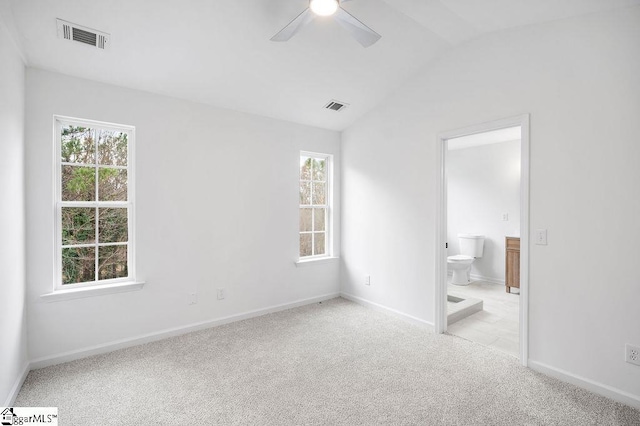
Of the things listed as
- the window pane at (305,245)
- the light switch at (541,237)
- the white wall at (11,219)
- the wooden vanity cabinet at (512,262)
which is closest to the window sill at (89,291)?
the white wall at (11,219)

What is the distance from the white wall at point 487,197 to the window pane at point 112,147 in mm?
5532

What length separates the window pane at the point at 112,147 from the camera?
302cm

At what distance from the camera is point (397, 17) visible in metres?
2.79

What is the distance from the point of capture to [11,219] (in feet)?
7.32

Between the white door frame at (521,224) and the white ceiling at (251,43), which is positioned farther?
the white door frame at (521,224)

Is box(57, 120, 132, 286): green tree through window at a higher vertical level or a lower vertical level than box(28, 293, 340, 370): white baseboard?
higher

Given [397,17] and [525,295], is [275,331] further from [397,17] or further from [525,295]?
[397,17]

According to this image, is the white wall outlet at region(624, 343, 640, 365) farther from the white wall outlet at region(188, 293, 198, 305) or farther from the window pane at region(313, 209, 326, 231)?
the white wall outlet at region(188, 293, 198, 305)

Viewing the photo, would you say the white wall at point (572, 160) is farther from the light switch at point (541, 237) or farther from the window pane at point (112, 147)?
the window pane at point (112, 147)

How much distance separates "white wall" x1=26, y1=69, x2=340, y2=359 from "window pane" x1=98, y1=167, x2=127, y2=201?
0.54ft

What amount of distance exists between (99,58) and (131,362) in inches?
101

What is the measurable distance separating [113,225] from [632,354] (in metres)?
4.29

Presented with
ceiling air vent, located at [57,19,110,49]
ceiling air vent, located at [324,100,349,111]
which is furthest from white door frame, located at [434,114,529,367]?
ceiling air vent, located at [57,19,110,49]

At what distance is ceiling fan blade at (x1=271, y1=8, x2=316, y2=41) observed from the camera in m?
2.10
